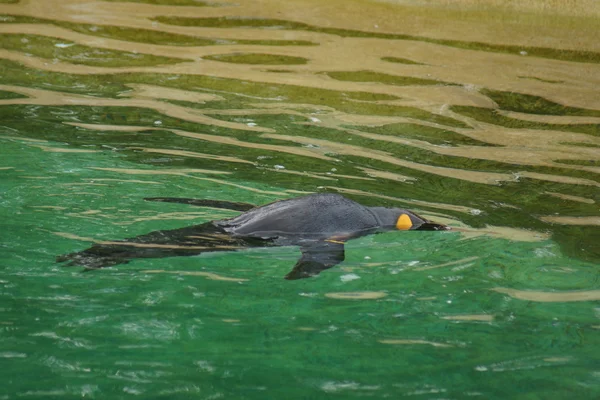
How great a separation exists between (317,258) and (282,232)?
1.39 ft

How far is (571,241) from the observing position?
5699mm

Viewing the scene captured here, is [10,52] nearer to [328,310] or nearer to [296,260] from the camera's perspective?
[296,260]

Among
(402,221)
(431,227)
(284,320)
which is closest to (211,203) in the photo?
(402,221)

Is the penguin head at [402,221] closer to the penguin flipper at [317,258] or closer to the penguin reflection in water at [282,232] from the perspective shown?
the penguin reflection in water at [282,232]

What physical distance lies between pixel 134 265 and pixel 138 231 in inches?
24.9

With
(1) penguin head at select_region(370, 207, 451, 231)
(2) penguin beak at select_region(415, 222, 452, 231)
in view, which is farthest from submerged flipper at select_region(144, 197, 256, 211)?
(2) penguin beak at select_region(415, 222, 452, 231)

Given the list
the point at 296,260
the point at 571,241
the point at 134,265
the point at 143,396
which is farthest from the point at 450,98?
the point at 143,396

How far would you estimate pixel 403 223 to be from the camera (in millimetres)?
5508

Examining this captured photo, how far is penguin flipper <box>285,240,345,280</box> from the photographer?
469 cm

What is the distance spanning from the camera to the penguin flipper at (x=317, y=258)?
469cm

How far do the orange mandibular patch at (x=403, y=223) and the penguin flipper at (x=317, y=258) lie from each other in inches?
19.4

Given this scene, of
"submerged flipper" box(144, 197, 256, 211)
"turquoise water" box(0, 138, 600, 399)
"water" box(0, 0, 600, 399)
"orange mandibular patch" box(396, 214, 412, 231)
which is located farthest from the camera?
"submerged flipper" box(144, 197, 256, 211)

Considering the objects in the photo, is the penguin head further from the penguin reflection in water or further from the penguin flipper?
the penguin flipper

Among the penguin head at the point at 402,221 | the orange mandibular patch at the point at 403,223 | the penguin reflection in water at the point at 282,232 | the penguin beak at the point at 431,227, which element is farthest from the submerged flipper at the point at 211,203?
the penguin beak at the point at 431,227
